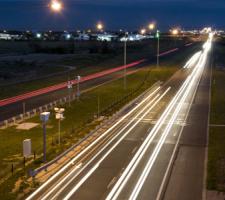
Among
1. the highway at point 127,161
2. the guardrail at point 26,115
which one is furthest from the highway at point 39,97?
the highway at point 127,161

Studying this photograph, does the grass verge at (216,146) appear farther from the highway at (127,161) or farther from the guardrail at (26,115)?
the guardrail at (26,115)

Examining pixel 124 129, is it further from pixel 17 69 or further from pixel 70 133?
pixel 17 69

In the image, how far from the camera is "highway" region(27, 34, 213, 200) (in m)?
20.3

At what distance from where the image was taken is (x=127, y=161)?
83.2 ft

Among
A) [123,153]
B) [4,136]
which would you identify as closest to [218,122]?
[123,153]

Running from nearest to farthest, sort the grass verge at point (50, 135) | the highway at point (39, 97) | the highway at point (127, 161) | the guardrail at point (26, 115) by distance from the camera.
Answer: the highway at point (127, 161) < the grass verge at point (50, 135) < the guardrail at point (26, 115) < the highway at point (39, 97)

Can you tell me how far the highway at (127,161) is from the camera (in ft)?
66.6

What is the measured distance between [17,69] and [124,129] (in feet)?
185

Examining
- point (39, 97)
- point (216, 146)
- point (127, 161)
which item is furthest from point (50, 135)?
point (39, 97)

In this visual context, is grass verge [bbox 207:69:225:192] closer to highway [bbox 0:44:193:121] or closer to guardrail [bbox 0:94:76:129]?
guardrail [bbox 0:94:76:129]

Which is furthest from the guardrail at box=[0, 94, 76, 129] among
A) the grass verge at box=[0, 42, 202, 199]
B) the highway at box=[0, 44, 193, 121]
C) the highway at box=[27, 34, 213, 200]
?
the highway at box=[27, 34, 213, 200]

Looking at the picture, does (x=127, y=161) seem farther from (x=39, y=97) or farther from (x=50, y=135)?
(x=39, y=97)

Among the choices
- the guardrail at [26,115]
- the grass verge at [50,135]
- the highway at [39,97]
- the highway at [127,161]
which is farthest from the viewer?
the highway at [39,97]

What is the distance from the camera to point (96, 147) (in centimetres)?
2842
